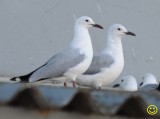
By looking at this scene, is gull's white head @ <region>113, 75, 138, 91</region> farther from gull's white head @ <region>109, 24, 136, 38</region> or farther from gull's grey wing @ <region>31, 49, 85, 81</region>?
gull's grey wing @ <region>31, 49, 85, 81</region>

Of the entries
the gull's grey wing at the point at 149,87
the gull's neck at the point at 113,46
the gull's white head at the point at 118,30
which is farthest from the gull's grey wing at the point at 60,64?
the gull's grey wing at the point at 149,87

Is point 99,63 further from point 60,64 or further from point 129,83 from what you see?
point 60,64

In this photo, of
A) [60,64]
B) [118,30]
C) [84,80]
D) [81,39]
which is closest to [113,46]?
[118,30]

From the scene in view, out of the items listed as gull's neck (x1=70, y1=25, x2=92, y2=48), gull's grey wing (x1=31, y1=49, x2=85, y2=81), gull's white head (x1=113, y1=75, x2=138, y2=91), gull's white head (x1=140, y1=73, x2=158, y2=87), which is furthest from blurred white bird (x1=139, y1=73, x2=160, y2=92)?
gull's grey wing (x1=31, y1=49, x2=85, y2=81)

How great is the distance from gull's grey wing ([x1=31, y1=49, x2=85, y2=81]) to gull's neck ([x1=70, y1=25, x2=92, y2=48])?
A: 12cm

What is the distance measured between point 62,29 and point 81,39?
1206 millimetres

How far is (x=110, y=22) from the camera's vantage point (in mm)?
6652

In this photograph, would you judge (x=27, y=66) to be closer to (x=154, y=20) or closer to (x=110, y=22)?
(x=110, y=22)

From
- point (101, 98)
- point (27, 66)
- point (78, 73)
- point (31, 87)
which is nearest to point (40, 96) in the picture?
point (31, 87)

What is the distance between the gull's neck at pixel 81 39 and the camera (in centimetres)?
527

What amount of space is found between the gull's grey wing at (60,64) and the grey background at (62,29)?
1.26m

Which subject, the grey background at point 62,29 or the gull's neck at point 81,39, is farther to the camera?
the grey background at point 62,29

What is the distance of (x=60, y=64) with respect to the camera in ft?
16.6

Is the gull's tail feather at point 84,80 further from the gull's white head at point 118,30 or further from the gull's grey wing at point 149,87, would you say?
the gull's grey wing at point 149,87
